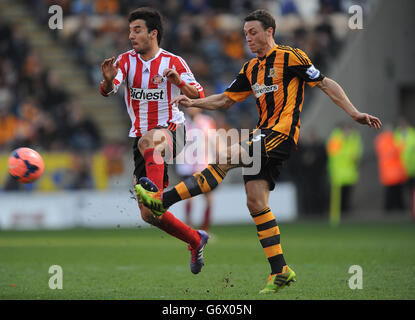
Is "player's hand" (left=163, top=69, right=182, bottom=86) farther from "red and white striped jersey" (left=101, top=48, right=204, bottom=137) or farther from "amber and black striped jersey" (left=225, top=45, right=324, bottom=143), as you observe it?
"amber and black striped jersey" (left=225, top=45, right=324, bottom=143)

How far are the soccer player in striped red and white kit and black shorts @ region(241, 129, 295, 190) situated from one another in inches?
34.7

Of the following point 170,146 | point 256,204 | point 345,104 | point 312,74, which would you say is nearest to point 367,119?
point 345,104

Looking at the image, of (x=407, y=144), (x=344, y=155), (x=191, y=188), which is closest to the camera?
(x=191, y=188)

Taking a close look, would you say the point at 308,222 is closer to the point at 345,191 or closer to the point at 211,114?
the point at 345,191

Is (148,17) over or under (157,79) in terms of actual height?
over

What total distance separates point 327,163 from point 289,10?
547 centimetres

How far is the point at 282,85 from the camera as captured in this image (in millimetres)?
6551

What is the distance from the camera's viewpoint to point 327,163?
1867 centimetres

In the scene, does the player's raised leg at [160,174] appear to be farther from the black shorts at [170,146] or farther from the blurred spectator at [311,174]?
the blurred spectator at [311,174]

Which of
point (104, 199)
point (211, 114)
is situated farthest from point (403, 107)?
point (104, 199)

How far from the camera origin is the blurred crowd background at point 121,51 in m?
17.6

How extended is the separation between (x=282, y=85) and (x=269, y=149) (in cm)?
60

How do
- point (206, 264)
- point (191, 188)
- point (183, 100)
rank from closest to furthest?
point (191, 188)
point (183, 100)
point (206, 264)

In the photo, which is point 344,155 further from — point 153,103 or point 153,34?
point 153,34
